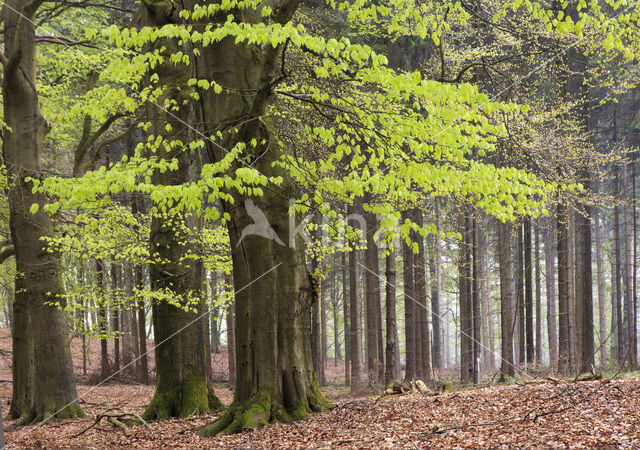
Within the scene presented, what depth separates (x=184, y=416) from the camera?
8.80 m

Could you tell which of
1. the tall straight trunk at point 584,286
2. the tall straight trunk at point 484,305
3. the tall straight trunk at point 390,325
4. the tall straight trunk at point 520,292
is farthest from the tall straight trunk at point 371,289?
the tall straight trunk at point 484,305

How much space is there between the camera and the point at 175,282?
9.48 m

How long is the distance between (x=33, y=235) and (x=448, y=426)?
8287 mm

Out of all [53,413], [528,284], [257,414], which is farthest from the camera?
[528,284]

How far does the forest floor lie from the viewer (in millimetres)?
4852

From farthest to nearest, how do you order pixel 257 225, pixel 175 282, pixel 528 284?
pixel 528 284 → pixel 175 282 → pixel 257 225

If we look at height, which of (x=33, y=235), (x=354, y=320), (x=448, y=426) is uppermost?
(x=33, y=235)

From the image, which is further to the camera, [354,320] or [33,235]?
[354,320]

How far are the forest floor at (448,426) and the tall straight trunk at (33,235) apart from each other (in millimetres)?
A: 1651

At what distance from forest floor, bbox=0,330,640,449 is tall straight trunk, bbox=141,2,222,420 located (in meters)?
0.62

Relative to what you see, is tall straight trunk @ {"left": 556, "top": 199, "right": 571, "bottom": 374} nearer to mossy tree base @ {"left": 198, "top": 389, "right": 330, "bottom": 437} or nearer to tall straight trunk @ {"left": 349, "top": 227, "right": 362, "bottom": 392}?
tall straight trunk @ {"left": 349, "top": 227, "right": 362, "bottom": 392}

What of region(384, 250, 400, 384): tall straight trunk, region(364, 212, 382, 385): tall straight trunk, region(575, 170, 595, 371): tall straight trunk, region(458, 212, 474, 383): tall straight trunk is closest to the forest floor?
region(384, 250, 400, 384): tall straight trunk

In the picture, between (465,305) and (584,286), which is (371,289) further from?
(584,286)

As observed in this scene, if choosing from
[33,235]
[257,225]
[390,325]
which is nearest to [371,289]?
[390,325]
